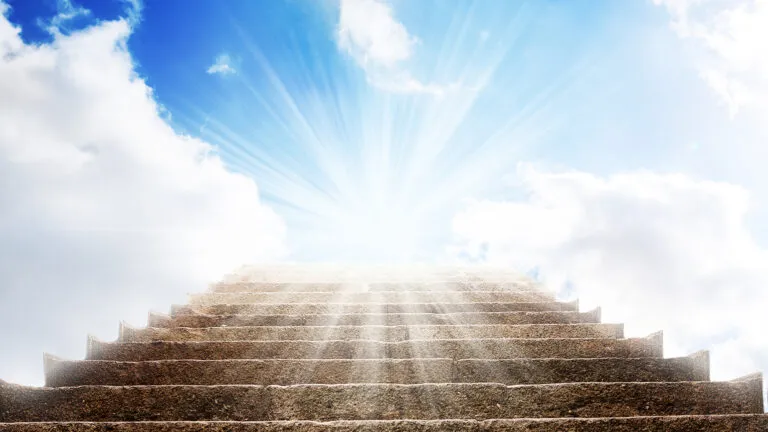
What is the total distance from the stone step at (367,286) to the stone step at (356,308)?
0.82m

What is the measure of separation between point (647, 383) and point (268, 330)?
2836mm

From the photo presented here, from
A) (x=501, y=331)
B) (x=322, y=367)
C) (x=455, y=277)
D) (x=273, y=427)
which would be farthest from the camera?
(x=455, y=277)

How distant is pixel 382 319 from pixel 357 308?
411 millimetres

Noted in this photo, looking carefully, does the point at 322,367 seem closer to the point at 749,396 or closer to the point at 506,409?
the point at 506,409

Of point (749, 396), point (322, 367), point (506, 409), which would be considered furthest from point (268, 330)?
point (749, 396)

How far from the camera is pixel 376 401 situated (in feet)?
11.3

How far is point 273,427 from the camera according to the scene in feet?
10.3

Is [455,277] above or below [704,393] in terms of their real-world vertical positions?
above

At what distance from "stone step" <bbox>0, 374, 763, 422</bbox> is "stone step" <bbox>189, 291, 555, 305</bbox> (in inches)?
84.1

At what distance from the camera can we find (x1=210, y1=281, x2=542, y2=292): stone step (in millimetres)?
6340

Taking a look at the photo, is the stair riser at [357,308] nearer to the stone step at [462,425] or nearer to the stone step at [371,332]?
the stone step at [371,332]

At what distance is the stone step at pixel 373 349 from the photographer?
421 centimetres

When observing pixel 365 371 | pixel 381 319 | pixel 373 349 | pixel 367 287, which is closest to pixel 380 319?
pixel 381 319

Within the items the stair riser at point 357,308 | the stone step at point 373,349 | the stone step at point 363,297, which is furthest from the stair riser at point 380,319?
the stone step at point 373,349
